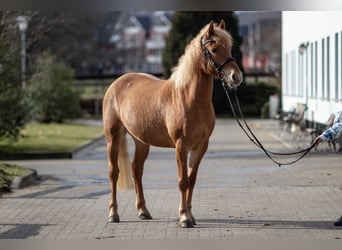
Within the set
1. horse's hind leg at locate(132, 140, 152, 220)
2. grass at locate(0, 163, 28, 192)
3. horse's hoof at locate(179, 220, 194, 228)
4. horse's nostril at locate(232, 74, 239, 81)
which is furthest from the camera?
grass at locate(0, 163, 28, 192)

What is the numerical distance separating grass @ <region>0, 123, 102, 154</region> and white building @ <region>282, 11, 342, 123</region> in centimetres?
682

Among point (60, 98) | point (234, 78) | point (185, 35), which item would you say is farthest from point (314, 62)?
point (185, 35)

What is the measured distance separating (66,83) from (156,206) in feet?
89.1

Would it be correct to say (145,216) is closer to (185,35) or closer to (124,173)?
(124,173)

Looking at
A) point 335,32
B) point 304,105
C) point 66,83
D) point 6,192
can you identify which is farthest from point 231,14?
point 6,192

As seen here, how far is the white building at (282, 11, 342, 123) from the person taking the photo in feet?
71.6

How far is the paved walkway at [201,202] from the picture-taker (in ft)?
30.8

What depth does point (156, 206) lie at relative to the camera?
11523mm

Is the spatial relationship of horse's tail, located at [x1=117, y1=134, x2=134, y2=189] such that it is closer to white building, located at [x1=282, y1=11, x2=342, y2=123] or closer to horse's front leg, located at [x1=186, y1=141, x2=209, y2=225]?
horse's front leg, located at [x1=186, y1=141, x2=209, y2=225]

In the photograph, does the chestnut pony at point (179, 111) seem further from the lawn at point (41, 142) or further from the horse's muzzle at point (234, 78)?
the lawn at point (41, 142)

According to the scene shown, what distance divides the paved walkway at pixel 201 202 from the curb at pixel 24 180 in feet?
0.58

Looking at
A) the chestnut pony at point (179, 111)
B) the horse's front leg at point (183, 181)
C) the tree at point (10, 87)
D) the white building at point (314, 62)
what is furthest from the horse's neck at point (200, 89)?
the white building at point (314, 62)

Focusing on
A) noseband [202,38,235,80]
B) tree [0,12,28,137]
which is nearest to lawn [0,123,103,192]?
tree [0,12,28,137]

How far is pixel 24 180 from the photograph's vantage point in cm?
1458
